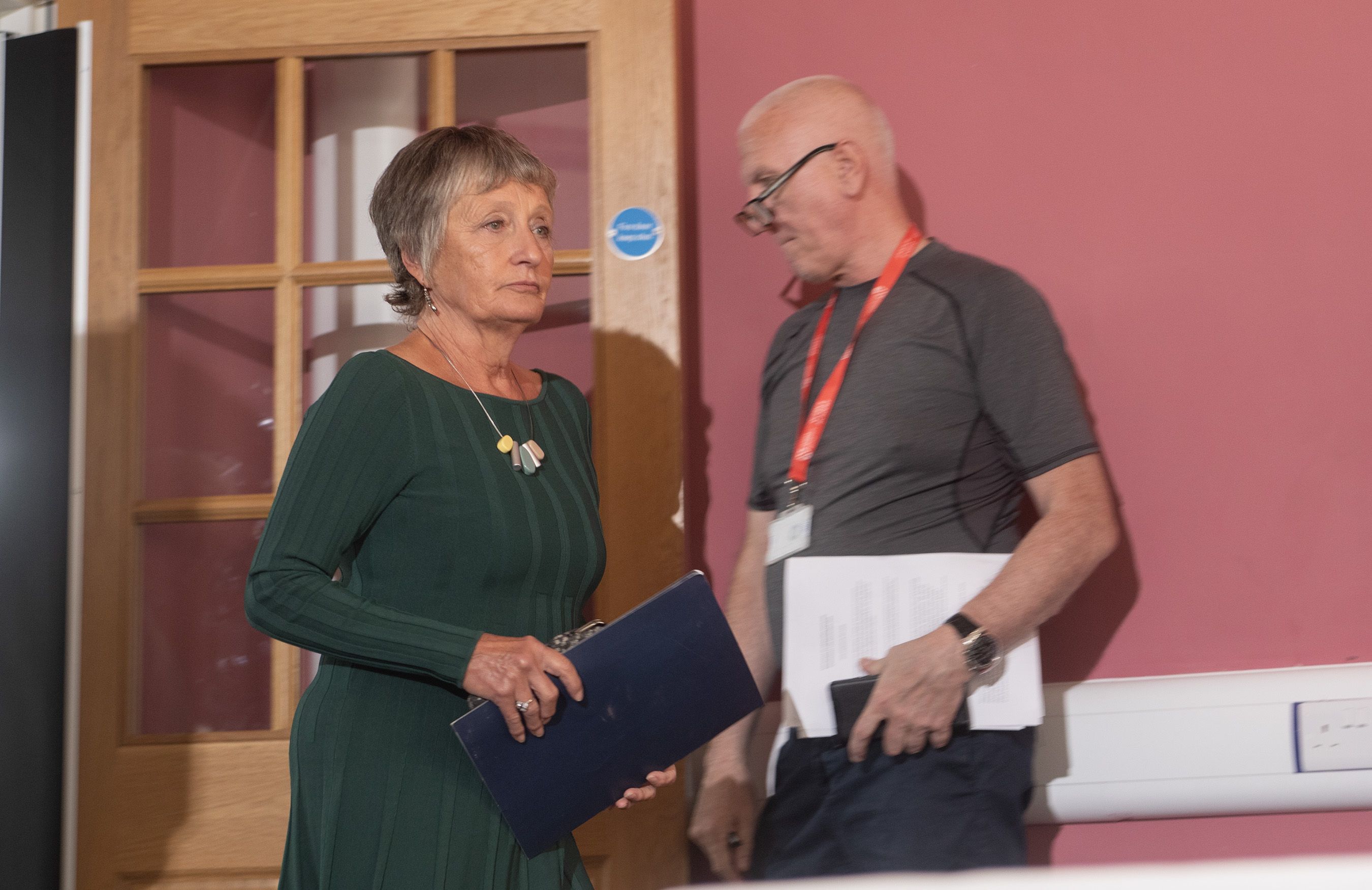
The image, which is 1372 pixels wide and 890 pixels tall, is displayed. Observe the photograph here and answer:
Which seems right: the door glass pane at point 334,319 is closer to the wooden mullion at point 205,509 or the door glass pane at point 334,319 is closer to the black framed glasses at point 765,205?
the wooden mullion at point 205,509

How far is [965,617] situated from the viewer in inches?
55.7

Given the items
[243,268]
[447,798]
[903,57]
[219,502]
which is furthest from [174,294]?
[903,57]

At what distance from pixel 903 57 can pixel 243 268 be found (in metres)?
1.31

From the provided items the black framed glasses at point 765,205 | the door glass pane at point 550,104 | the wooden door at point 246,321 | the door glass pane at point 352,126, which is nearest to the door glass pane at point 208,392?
the wooden door at point 246,321

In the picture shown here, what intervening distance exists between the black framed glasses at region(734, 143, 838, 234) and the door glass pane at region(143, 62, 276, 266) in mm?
928

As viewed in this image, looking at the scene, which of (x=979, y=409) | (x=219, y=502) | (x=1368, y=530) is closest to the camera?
(x=979, y=409)

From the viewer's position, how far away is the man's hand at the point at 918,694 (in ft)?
4.59

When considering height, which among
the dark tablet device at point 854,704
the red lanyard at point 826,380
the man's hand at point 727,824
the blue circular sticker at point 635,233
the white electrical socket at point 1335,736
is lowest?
the man's hand at point 727,824

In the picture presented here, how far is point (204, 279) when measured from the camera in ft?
6.63

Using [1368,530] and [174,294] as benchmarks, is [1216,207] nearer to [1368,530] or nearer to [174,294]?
[1368,530]

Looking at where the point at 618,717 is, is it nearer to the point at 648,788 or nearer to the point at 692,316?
the point at 648,788

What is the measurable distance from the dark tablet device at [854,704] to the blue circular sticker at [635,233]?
2.88 feet

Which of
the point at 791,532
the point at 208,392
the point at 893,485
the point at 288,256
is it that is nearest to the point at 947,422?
the point at 893,485

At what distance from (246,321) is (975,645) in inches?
56.9
